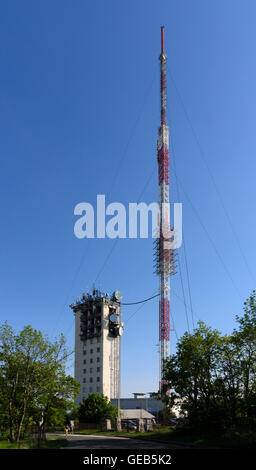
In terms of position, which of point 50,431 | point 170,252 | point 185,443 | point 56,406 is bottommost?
point 50,431

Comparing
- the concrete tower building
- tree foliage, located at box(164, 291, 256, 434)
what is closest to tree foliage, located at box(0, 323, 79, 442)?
tree foliage, located at box(164, 291, 256, 434)

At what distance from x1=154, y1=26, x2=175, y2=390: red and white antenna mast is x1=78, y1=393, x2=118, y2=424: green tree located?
12.0 m

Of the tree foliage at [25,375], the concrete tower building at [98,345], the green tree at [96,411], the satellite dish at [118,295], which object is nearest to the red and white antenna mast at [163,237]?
the green tree at [96,411]

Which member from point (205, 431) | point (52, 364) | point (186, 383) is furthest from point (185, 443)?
point (52, 364)

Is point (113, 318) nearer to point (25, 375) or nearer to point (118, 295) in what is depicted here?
point (118, 295)

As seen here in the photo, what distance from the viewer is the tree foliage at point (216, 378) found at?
3347 centimetres

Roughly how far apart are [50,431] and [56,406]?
1358 inches

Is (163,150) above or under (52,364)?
above

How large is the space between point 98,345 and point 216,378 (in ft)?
243

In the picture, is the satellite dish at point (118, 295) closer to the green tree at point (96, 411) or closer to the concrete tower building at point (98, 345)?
the concrete tower building at point (98, 345)

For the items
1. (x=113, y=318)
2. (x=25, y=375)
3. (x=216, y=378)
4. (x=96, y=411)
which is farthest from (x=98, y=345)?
(x=25, y=375)

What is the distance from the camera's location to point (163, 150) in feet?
241
